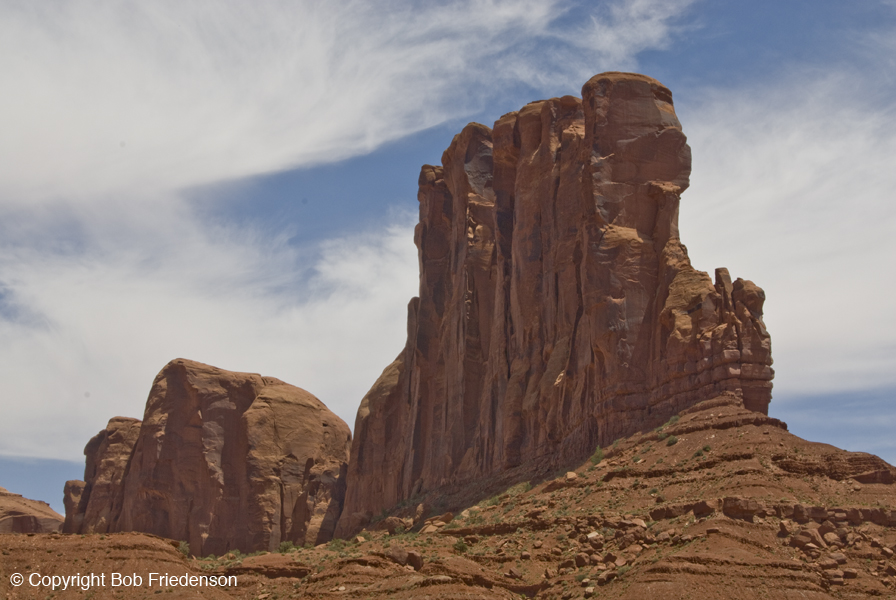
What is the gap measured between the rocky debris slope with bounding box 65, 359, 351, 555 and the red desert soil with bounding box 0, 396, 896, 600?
3495 centimetres

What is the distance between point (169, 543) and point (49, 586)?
5.68 meters

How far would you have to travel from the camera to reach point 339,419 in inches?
3853

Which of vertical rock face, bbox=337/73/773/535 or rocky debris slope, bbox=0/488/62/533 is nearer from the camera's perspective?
vertical rock face, bbox=337/73/773/535

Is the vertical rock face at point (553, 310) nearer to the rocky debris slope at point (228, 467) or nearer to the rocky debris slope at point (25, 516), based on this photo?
the rocky debris slope at point (228, 467)

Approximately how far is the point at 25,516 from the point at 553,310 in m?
61.4

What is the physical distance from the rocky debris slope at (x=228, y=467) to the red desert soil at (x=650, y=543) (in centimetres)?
3495

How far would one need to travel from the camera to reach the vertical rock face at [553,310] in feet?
179

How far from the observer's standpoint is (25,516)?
342ft

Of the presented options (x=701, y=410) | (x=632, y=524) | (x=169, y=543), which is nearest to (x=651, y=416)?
(x=701, y=410)

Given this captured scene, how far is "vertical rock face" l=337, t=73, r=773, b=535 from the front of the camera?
54.6 meters
